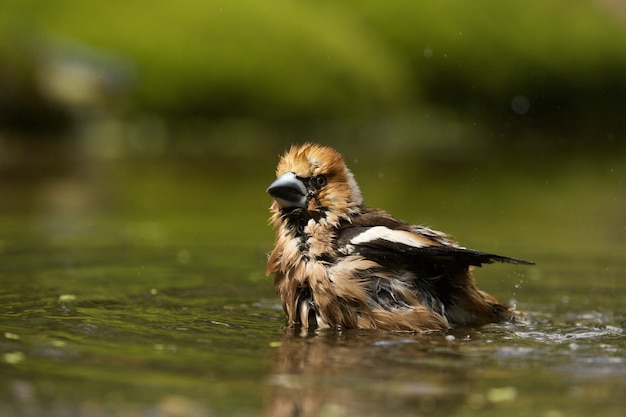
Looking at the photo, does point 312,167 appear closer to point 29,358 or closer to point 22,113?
point 29,358

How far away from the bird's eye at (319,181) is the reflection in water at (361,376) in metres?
1.01

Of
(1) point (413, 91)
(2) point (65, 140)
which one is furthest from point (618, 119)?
(2) point (65, 140)

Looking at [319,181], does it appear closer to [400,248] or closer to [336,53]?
[400,248]

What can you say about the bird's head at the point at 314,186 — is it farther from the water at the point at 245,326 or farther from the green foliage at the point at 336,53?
the green foliage at the point at 336,53

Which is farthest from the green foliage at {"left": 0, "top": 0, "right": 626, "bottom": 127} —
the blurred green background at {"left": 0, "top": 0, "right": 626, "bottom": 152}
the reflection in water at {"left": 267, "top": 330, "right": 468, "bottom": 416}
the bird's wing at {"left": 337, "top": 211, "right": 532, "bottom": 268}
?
the reflection in water at {"left": 267, "top": 330, "right": 468, "bottom": 416}

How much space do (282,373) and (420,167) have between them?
1643cm

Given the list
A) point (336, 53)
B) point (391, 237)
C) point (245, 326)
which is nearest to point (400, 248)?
point (391, 237)

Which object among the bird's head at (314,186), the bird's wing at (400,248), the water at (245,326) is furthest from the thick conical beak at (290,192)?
the water at (245,326)

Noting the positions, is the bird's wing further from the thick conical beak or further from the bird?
the thick conical beak

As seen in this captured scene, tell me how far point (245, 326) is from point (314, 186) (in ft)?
3.27

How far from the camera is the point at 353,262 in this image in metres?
6.96

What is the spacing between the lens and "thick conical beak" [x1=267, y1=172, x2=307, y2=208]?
7.24 meters

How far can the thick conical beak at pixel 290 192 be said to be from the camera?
7.24 metres

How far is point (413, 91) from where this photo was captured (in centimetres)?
3009
